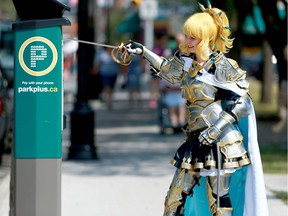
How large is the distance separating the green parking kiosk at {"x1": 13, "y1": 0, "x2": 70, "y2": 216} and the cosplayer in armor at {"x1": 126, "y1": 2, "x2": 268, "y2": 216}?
65 centimetres

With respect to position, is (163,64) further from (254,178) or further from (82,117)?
(82,117)

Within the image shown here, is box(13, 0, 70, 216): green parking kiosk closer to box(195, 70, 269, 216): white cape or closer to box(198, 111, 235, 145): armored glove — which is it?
box(198, 111, 235, 145): armored glove

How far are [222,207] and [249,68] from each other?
143ft

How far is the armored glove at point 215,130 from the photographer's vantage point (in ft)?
20.9

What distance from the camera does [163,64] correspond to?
6648mm

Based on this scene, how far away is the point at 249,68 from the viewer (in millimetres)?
49812

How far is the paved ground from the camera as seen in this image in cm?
909

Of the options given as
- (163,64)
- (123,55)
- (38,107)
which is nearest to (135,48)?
(123,55)

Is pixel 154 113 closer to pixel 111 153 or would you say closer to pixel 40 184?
pixel 111 153

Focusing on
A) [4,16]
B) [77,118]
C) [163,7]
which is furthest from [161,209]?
[163,7]

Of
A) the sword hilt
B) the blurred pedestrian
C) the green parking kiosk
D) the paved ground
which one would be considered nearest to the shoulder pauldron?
the sword hilt

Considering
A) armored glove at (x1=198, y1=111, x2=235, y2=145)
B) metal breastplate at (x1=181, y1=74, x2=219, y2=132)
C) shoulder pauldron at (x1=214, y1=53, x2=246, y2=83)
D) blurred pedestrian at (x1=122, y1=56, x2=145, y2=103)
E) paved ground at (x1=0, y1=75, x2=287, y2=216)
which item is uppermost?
blurred pedestrian at (x1=122, y1=56, x2=145, y2=103)

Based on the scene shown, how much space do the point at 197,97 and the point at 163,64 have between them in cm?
39

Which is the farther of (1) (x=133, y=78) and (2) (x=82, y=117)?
(1) (x=133, y=78)
